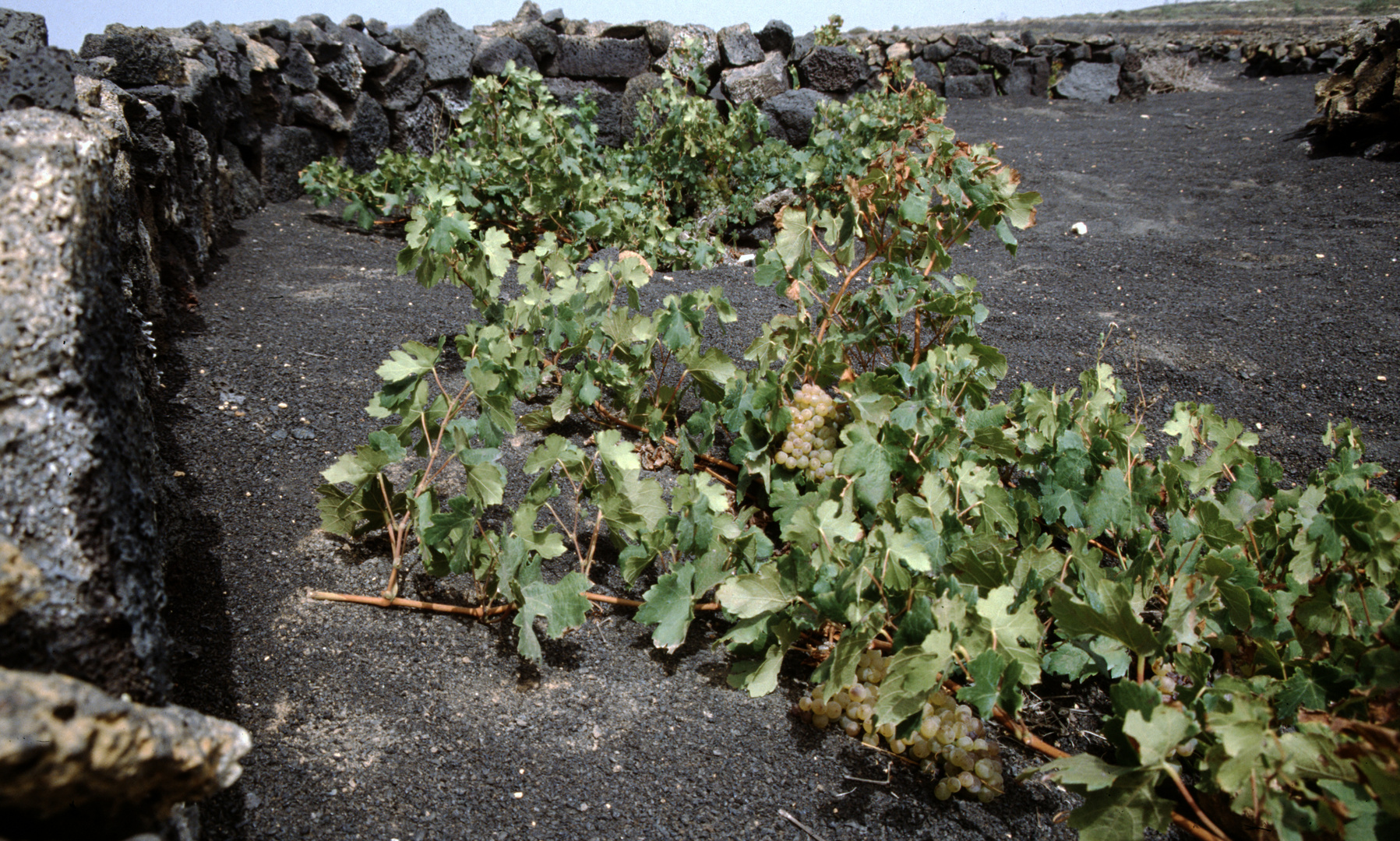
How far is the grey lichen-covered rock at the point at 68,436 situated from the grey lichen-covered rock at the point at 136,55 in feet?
9.88

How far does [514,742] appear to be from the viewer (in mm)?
1192

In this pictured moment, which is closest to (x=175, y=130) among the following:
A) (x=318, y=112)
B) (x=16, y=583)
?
(x=318, y=112)

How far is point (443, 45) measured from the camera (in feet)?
17.7

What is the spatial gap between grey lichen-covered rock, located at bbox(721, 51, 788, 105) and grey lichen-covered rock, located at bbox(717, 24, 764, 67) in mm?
60

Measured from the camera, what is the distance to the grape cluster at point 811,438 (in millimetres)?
1719

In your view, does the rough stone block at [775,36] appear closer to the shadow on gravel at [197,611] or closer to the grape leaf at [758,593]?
the shadow on gravel at [197,611]

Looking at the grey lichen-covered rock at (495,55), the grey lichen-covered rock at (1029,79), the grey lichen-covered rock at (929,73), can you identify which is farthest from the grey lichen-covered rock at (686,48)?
the grey lichen-covered rock at (1029,79)

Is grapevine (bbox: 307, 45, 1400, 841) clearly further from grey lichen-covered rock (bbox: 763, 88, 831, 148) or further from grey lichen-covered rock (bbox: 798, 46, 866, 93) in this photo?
grey lichen-covered rock (bbox: 798, 46, 866, 93)

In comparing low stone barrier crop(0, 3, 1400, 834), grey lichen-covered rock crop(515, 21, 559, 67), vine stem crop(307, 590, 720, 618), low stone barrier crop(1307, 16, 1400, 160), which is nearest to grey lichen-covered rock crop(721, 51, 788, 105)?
low stone barrier crop(0, 3, 1400, 834)

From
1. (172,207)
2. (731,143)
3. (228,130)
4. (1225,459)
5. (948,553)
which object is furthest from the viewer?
(731,143)

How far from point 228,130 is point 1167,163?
5824 millimetres

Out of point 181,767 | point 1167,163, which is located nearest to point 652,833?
point 181,767

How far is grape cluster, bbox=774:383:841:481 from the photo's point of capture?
5.64ft

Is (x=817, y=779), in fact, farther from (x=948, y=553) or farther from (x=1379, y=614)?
(x=1379, y=614)
